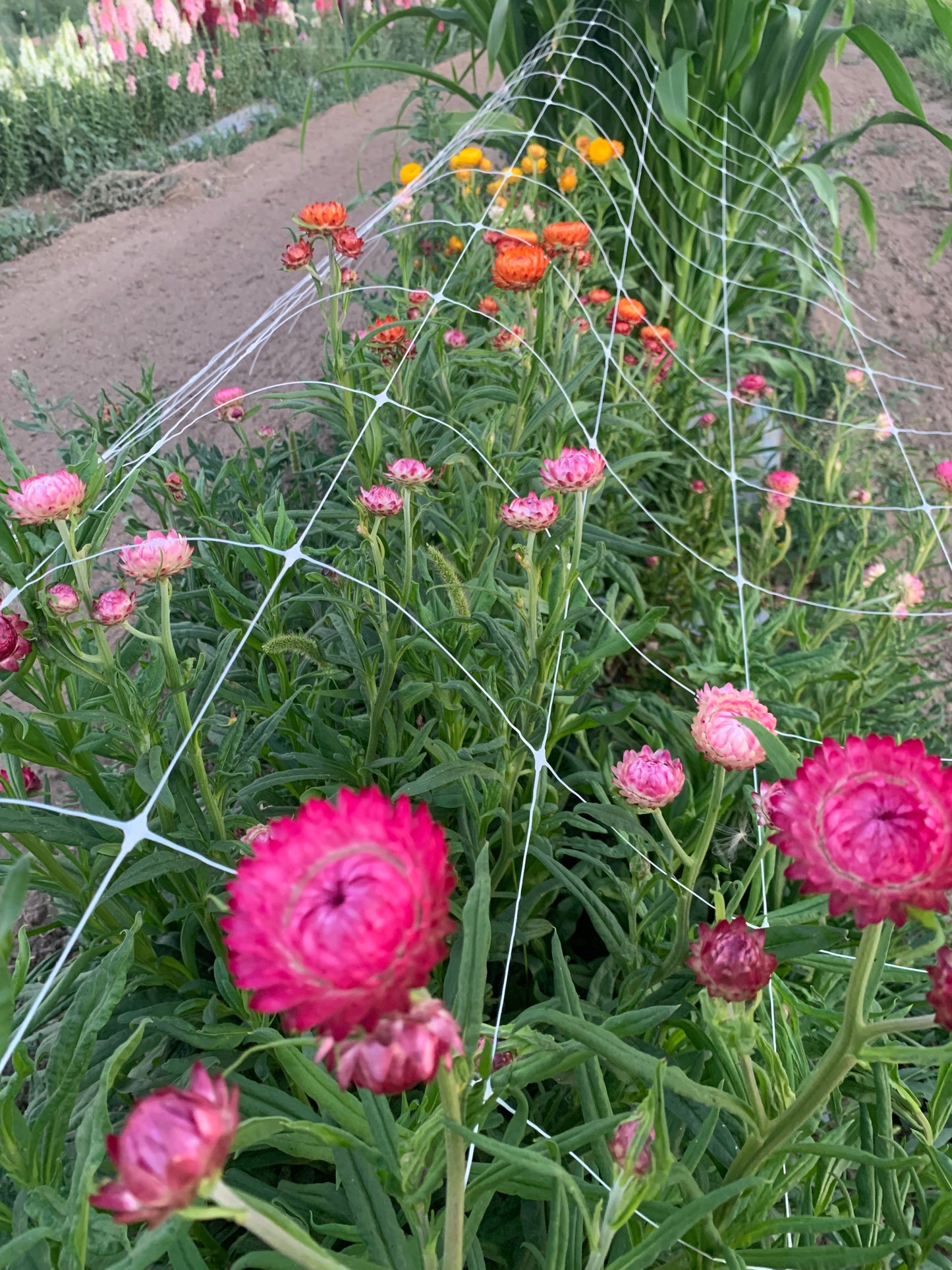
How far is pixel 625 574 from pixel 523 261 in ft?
1.89

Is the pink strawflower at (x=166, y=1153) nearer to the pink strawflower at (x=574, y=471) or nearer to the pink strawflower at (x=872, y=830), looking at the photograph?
the pink strawflower at (x=872, y=830)

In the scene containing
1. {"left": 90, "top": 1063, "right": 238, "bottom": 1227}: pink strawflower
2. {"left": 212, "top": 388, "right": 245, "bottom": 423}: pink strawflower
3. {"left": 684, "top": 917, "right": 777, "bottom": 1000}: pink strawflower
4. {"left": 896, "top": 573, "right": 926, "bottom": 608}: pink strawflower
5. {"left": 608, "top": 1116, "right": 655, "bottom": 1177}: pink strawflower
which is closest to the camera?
{"left": 90, "top": 1063, "right": 238, "bottom": 1227}: pink strawflower

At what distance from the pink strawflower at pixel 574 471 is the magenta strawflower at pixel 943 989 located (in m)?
0.58

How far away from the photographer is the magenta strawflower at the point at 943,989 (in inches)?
15.9

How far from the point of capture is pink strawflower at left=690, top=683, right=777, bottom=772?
2.25 feet

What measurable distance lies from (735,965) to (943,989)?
12cm

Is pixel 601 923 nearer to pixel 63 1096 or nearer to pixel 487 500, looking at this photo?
pixel 63 1096

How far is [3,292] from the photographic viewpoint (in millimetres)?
4293

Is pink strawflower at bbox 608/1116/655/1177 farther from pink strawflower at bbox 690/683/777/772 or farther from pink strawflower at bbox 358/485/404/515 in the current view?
pink strawflower at bbox 358/485/404/515

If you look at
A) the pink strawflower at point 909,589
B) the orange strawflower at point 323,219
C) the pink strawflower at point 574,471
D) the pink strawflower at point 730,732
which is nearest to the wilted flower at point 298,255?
the orange strawflower at point 323,219

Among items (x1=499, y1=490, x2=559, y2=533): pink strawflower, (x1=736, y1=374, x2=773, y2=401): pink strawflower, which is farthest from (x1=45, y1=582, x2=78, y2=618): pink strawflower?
(x1=736, y1=374, x2=773, y2=401): pink strawflower

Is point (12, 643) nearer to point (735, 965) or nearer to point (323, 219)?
point (735, 965)

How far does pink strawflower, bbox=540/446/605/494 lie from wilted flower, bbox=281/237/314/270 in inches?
24.5

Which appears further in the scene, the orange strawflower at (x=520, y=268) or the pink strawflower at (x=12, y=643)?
the orange strawflower at (x=520, y=268)
